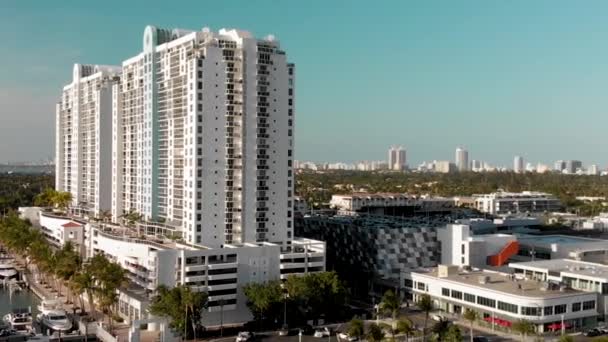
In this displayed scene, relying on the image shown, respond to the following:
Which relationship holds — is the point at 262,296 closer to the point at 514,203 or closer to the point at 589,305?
the point at 589,305

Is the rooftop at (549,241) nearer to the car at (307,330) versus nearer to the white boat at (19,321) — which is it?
the car at (307,330)

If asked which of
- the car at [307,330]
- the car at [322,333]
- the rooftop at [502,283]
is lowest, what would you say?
the car at [307,330]

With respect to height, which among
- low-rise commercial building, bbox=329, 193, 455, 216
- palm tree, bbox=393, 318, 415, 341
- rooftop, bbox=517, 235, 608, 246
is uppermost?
low-rise commercial building, bbox=329, 193, 455, 216

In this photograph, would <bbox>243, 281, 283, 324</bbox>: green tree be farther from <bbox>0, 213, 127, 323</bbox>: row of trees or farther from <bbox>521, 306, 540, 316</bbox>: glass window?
<bbox>521, 306, 540, 316</bbox>: glass window

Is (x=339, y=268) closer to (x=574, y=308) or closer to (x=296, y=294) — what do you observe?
(x=296, y=294)

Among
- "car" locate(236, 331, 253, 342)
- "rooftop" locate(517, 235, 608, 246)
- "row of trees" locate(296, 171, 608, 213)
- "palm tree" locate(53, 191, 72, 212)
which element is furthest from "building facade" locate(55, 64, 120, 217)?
"row of trees" locate(296, 171, 608, 213)

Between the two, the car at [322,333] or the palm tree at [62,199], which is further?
the palm tree at [62,199]

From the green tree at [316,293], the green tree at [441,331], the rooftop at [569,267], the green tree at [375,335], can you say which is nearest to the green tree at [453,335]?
the green tree at [441,331]
